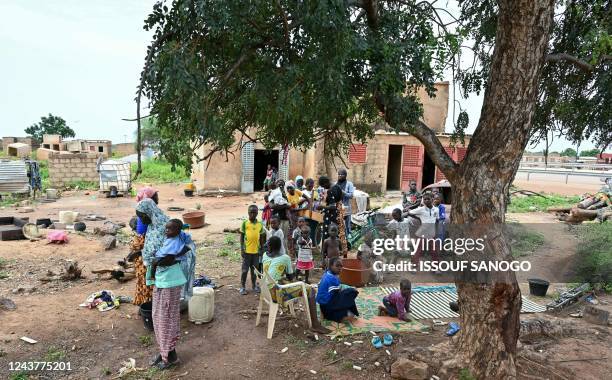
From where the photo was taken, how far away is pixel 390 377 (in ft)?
13.9

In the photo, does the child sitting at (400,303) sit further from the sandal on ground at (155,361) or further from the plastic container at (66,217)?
the plastic container at (66,217)

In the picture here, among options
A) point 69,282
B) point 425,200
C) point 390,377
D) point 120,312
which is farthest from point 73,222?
point 390,377

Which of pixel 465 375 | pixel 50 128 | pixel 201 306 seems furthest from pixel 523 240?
pixel 50 128

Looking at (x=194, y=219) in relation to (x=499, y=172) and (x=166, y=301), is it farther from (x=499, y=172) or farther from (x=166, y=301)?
(x=499, y=172)

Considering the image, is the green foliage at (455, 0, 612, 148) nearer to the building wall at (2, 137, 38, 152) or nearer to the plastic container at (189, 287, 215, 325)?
the plastic container at (189, 287, 215, 325)

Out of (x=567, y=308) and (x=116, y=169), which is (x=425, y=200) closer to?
(x=567, y=308)

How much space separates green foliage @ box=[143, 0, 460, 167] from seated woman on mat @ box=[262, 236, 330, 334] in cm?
186

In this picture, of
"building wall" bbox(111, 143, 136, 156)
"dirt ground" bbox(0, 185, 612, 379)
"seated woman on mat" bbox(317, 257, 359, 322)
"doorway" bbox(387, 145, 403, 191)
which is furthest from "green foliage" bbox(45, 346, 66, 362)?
"building wall" bbox(111, 143, 136, 156)

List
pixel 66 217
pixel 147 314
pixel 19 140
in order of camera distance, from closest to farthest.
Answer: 1. pixel 147 314
2. pixel 66 217
3. pixel 19 140

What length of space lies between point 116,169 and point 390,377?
1642 centimetres

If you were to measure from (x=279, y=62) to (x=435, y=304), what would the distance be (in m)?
4.43

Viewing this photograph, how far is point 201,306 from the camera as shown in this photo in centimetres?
532

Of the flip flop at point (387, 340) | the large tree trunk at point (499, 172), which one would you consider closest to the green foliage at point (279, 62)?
the large tree trunk at point (499, 172)

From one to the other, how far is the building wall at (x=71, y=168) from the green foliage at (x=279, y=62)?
18.5 meters
